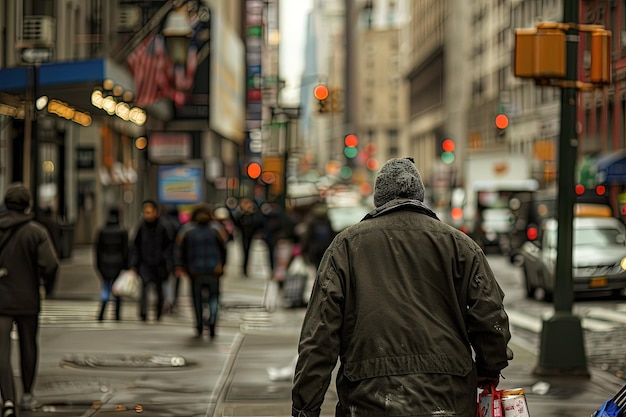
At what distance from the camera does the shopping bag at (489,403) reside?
5953mm

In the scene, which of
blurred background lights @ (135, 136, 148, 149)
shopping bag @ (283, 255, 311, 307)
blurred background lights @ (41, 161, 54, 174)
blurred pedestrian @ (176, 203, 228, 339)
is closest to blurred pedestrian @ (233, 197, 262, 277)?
blurred background lights @ (135, 136, 148, 149)

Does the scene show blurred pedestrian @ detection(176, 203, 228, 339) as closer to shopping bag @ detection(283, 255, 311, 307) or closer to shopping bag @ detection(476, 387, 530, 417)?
shopping bag @ detection(283, 255, 311, 307)

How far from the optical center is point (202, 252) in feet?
60.2

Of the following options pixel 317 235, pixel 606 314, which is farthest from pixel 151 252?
pixel 606 314

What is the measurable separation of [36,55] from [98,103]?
→ 8.32m

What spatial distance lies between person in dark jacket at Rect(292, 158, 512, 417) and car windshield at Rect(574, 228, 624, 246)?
21.6 m

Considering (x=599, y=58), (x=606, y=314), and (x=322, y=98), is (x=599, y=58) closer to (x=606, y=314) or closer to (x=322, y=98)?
(x=606, y=314)

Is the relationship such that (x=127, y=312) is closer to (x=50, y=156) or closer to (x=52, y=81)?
(x=52, y=81)

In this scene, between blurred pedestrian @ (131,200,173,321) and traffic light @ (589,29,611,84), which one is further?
blurred pedestrian @ (131,200,173,321)

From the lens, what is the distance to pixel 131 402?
12.3 meters

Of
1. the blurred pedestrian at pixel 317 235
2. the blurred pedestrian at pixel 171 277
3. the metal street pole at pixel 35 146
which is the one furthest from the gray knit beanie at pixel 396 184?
the blurred pedestrian at pixel 317 235

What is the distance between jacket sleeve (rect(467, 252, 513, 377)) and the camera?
5.79 meters

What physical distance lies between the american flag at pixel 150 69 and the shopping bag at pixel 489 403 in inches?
1057

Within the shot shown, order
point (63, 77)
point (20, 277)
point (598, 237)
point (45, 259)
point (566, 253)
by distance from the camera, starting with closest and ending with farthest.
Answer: point (20, 277) → point (45, 259) → point (566, 253) → point (63, 77) → point (598, 237)
